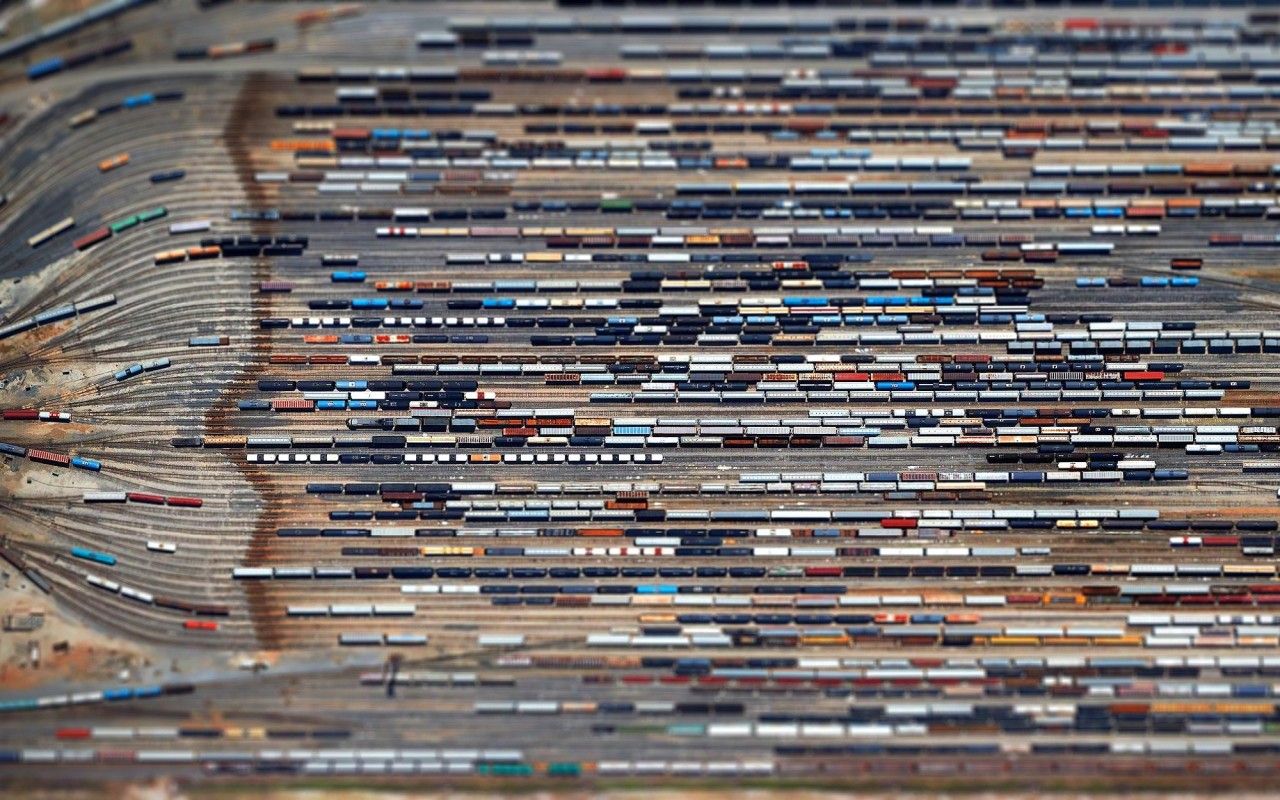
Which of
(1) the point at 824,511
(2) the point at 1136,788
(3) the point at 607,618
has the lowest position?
(2) the point at 1136,788

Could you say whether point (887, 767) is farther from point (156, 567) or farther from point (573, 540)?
point (156, 567)

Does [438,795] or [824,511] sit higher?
[824,511]

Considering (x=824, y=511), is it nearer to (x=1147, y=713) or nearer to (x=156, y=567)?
(x=1147, y=713)

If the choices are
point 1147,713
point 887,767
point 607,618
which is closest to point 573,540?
point 607,618

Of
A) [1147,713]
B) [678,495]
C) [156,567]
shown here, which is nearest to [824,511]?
[678,495]

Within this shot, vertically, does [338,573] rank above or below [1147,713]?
above

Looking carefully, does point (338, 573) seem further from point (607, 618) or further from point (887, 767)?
point (887, 767)

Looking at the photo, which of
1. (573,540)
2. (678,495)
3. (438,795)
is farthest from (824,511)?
(438,795)
